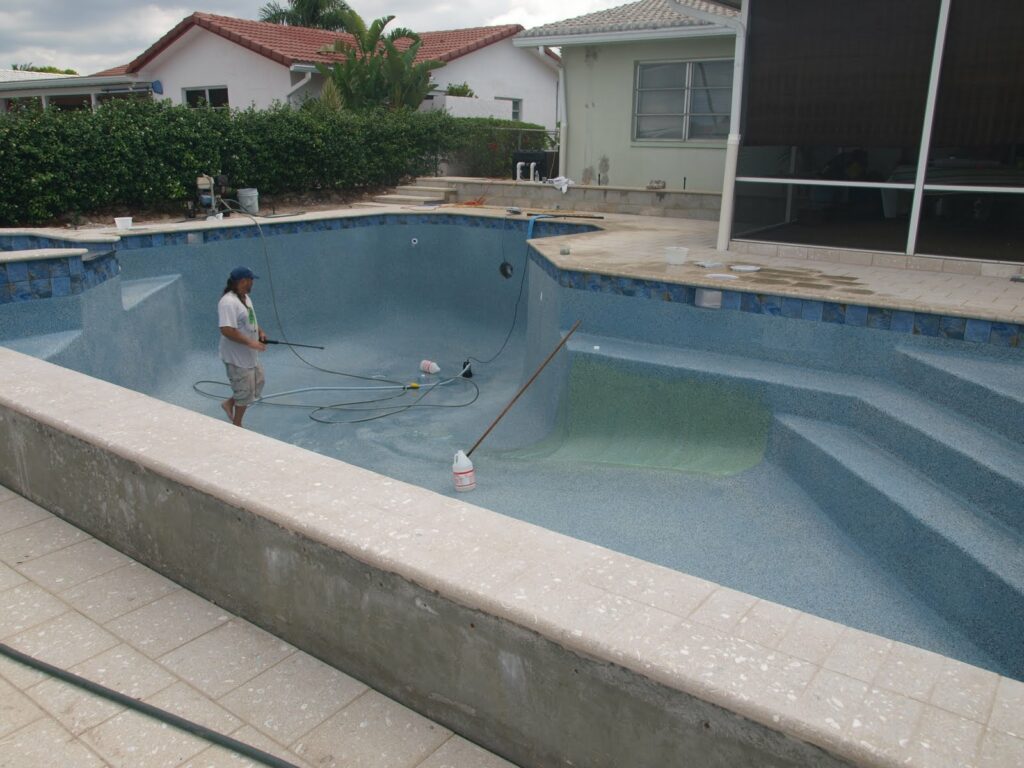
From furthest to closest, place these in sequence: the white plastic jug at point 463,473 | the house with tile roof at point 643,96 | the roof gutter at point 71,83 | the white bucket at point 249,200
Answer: the roof gutter at point 71,83
the house with tile roof at point 643,96
the white bucket at point 249,200
the white plastic jug at point 463,473

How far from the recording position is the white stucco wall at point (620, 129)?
13820 mm

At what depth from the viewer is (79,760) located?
2.06m

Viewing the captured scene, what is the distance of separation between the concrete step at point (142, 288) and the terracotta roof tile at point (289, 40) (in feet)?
41.3

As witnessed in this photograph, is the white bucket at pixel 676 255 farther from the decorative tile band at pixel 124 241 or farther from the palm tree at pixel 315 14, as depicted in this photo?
the palm tree at pixel 315 14

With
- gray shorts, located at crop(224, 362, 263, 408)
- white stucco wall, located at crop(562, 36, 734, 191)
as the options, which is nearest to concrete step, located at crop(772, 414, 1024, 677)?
gray shorts, located at crop(224, 362, 263, 408)

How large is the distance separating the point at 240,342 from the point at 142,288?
2.77 m

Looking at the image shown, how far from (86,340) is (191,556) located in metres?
4.68

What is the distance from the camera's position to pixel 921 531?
4219 mm

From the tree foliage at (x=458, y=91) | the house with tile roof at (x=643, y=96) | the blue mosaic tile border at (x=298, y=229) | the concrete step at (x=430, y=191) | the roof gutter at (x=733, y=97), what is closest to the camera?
the roof gutter at (x=733, y=97)

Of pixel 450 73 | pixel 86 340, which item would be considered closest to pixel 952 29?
pixel 86 340

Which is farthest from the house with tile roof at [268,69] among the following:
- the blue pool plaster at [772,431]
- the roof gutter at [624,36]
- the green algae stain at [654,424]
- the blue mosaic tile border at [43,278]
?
the green algae stain at [654,424]

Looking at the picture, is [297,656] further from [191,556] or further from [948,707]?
[948,707]

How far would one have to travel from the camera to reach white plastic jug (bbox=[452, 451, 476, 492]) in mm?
5980

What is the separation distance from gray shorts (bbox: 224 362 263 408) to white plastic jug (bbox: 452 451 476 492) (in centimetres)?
269
